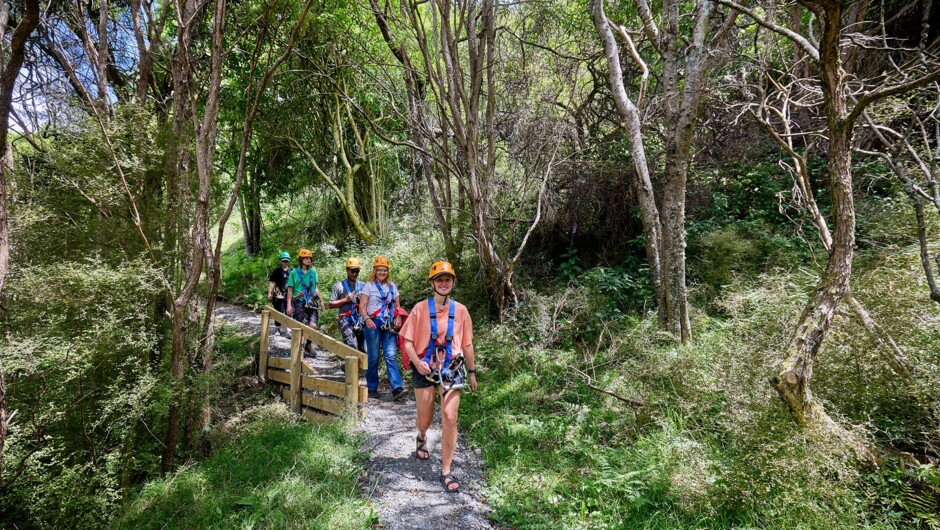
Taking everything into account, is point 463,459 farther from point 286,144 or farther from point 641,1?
point 286,144

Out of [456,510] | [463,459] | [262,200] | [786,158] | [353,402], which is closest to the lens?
[456,510]

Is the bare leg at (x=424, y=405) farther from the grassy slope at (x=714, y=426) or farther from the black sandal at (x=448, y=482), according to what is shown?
the grassy slope at (x=714, y=426)

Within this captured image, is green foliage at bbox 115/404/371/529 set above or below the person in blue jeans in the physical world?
below

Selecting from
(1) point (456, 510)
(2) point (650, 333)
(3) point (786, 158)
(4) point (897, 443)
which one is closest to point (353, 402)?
(1) point (456, 510)

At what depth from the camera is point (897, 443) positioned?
3.22 metres

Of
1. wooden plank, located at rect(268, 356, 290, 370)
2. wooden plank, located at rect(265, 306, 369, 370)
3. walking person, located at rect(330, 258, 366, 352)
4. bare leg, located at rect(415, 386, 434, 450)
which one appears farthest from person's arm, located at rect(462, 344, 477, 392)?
wooden plank, located at rect(268, 356, 290, 370)

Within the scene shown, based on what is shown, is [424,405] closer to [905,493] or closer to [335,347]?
[335,347]

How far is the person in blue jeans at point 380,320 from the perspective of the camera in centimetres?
584

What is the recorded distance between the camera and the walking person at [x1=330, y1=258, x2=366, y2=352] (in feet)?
20.9

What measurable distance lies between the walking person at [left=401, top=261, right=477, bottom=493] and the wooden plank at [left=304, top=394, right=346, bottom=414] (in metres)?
1.82

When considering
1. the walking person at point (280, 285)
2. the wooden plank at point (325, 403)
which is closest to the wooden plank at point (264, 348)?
the walking person at point (280, 285)

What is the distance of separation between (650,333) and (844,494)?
331 centimetres

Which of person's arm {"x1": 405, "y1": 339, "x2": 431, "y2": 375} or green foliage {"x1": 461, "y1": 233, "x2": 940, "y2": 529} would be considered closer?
green foliage {"x1": 461, "y1": 233, "x2": 940, "y2": 529}

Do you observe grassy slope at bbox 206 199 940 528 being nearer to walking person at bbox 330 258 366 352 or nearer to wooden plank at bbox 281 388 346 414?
wooden plank at bbox 281 388 346 414
